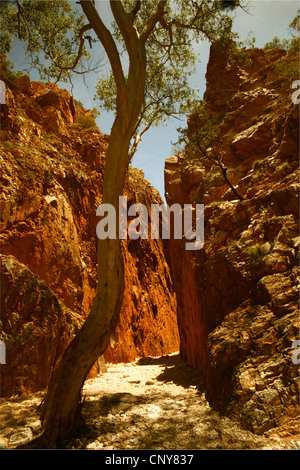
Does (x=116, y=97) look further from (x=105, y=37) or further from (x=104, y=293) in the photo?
(x=104, y=293)

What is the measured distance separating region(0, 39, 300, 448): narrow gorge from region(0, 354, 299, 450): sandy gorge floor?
0.12 meters

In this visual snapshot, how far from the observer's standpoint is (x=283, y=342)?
4.11m

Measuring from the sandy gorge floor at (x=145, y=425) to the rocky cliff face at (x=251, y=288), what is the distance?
247mm

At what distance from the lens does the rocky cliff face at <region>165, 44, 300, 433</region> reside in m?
3.91

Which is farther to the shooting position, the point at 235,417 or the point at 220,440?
the point at 235,417

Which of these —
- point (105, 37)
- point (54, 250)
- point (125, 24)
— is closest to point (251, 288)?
point (105, 37)

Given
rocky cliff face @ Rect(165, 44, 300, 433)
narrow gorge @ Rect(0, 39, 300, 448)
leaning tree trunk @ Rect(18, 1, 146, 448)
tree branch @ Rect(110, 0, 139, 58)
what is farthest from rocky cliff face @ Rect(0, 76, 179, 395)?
tree branch @ Rect(110, 0, 139, 58)

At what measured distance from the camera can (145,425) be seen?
4230 mm

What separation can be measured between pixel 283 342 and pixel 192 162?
46.1ft

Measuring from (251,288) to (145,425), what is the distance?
118 inches

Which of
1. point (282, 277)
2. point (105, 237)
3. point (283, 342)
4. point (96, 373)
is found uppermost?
point (105, 237)

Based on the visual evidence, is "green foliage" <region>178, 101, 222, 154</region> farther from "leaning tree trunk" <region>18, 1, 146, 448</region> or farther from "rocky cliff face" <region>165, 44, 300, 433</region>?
"leaning tree trunk" <region>18, 1, 146, 448</region>
